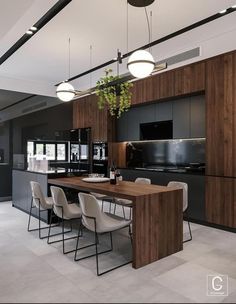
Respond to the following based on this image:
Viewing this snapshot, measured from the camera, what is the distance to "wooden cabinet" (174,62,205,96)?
4570mm

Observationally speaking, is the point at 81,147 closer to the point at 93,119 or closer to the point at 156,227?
the point at 93,119

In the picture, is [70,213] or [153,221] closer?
[153,221]

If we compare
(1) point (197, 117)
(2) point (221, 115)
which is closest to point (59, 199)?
(2) point (221, 115)

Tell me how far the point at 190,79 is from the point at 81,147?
12.1 feet

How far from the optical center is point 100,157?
678 centimetres

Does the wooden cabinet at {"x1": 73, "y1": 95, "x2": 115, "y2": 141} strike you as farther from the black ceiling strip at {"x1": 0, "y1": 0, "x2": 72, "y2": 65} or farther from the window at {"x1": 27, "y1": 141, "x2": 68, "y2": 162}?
the black ceiling strip at {"x1": 0, "y1": 0, "x2": 72, "y2": 65}

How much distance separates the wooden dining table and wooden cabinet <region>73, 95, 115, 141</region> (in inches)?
135

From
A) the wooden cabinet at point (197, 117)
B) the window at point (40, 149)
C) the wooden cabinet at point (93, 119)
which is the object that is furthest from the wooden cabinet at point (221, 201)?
the window at point (40, 149)

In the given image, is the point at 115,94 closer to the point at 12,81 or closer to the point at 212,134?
the point at 212,134

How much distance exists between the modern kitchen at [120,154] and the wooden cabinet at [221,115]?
0.06ft

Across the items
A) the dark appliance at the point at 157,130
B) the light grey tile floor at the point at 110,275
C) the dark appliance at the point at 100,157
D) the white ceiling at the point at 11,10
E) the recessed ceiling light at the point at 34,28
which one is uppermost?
the recessed ceiling light at the point at 34,28

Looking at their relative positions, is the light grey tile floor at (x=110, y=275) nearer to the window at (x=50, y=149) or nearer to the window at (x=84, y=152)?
the window at (x=50, y=149)

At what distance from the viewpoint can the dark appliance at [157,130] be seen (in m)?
5.51

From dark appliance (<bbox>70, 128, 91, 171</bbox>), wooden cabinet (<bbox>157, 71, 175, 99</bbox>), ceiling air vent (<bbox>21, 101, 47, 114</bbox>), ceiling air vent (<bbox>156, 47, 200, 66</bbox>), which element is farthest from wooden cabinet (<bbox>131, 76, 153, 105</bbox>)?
ceiling air vent (<bbox>21, 101, 47, 114</bbox>)
